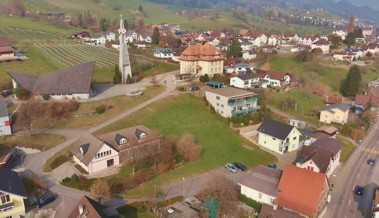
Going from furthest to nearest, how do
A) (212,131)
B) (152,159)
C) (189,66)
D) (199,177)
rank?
(189,66) → (212,131) → (152,159) → (199,177)

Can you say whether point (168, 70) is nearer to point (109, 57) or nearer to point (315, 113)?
point (109, 57)

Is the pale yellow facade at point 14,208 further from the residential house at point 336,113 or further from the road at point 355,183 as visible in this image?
the residential house at point 336,113

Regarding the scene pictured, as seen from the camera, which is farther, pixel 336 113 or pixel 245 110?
pixel 336 113

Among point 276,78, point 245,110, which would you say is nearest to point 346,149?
point 245,110

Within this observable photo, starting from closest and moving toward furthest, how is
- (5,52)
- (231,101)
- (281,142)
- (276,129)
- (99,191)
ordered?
(99,191) → (281,142) → (276,129) → (231,101) → (5,52)

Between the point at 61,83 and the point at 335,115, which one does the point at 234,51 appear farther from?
the point at 61,83

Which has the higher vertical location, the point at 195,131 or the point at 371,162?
the point at 195,131

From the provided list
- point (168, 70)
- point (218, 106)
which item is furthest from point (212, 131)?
point (168, 70)
